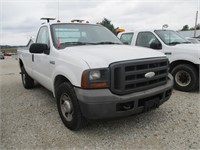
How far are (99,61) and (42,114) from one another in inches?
77.9

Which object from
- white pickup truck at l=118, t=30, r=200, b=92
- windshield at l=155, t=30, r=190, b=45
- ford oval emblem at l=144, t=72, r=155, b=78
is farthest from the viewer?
windshield at l=155, t=30, r=190, b=45

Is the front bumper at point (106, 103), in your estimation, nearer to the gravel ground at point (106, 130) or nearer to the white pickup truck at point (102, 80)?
the white pickup truck at point (102, 80)

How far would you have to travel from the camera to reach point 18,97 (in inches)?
204

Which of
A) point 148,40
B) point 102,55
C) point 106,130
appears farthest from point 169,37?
point 106,130

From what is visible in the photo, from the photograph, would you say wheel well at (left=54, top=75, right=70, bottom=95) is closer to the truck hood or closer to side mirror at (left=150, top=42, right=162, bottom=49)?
the truck hood

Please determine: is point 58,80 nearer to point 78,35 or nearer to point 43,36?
point 78,35

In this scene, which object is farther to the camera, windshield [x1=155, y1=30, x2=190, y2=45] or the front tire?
windshield [x1=155, y1=30, x2=190, y2=45]

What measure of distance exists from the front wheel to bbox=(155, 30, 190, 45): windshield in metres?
0.90

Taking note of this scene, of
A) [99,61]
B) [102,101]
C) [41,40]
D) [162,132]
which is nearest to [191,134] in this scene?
[162,132]

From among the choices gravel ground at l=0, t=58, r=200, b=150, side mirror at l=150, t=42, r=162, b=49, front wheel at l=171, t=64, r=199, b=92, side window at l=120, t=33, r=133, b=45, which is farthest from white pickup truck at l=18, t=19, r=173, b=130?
side window at l=120, t=33, r=133, b=45

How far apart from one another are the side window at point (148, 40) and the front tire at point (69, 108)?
357cm

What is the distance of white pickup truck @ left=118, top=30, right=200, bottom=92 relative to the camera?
16.8 ft

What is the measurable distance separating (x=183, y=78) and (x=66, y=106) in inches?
146

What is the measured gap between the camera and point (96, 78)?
2674 millimetres
